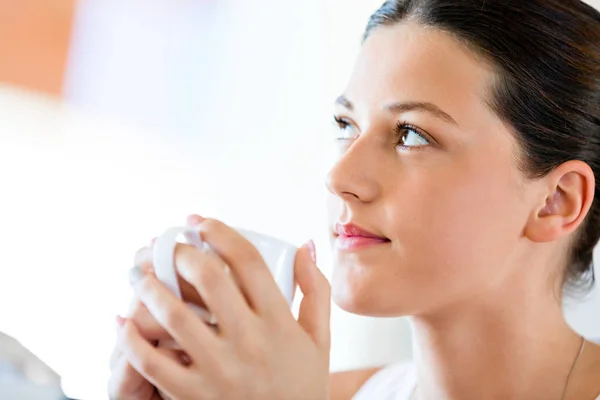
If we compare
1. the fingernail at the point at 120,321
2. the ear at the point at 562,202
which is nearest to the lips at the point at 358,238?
the ear at the point at 562,202

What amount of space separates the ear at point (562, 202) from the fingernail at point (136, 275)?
56 cm

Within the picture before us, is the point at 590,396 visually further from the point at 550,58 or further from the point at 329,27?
the point at 329,27

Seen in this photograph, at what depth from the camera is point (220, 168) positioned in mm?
1312

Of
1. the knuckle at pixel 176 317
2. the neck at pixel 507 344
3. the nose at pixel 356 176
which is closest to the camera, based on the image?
the knuckle at pixel 176 317

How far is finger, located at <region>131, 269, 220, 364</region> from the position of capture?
1.98ft

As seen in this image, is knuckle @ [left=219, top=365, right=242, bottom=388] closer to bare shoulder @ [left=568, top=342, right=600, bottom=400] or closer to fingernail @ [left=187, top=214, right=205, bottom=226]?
fingernail @ [left=187, top=214, right=205, bottom=226]

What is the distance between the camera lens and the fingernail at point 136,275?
2.14ft

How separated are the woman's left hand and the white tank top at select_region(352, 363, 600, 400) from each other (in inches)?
22.5

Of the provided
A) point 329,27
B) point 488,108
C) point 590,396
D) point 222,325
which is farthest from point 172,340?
point 329,27

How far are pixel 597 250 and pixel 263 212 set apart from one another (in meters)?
0.68

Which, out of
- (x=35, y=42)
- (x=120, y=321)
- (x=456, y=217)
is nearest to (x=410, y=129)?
(x=456, y=217)

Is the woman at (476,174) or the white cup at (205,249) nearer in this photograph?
the white cup at (205,249)

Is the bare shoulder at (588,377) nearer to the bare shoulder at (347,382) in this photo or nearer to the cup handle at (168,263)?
the bare shoulder at (347,382)

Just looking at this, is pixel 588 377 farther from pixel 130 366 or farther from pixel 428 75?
pixel 130 366
